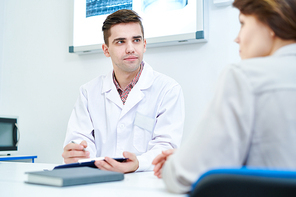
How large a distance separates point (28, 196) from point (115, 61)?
1.39 metres

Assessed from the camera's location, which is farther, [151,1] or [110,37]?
[151,1]

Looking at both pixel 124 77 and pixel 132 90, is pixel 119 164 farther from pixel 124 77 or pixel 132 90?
pixel 124 77

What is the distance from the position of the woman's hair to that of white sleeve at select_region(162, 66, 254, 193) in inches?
6.1

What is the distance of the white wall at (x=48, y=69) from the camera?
2.41 m

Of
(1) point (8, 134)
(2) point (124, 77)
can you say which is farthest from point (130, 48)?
(1) point (8, 134)

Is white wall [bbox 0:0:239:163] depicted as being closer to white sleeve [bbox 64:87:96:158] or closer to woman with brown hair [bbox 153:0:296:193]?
white sleeve [bbox 64:87:96:158]

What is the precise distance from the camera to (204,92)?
90.7 inches

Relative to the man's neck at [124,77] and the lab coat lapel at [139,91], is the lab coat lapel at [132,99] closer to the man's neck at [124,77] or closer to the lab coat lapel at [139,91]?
the lab coat lapel at [139,91]

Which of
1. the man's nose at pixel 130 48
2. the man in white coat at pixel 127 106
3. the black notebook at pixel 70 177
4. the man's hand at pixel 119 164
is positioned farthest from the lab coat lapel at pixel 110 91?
the black notebook at pixel 70 177

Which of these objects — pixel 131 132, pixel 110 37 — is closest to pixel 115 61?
pixel 110 37

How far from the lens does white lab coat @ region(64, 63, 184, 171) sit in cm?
182

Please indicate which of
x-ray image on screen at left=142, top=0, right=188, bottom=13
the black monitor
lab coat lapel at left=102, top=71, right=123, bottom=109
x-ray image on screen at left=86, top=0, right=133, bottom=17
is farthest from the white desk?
x-ray image on screen at left=86, top=0, right=133, bottom=17

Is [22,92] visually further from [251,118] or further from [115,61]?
[251,118]

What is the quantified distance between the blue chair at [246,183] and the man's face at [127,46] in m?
1.59
